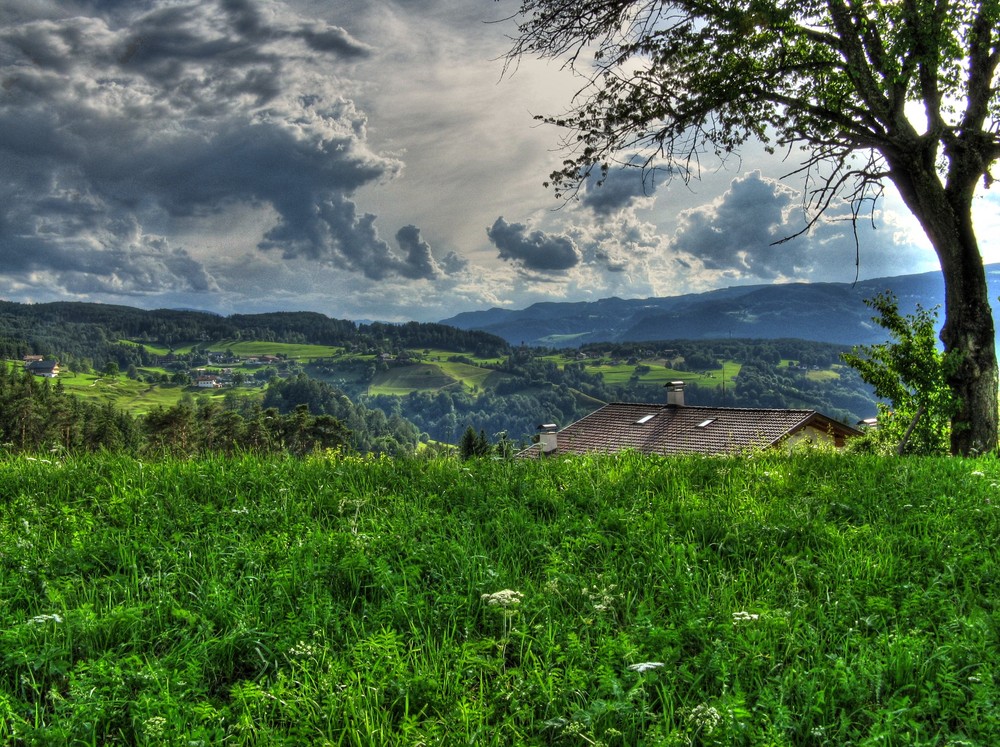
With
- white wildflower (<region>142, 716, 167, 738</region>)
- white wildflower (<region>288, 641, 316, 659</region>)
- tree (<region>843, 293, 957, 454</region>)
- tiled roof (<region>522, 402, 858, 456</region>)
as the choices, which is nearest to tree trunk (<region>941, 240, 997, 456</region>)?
tree (<region>843, 293, 957, 454</region>)

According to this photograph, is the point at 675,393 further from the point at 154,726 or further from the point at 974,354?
the point at 154,726

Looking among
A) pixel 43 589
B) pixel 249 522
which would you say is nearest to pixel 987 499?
pixel 249 522

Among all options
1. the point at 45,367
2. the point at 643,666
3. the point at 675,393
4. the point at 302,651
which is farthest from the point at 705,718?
the point at 45,367

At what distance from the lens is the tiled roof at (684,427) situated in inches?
1347

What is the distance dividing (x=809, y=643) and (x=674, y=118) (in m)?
12.1

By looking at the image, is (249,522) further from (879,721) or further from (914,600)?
(914,600)

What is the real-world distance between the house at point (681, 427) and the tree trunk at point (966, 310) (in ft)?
59.8

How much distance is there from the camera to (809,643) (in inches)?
120

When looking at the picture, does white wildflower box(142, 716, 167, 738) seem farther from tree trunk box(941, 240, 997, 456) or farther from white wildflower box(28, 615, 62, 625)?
tree trunk box(941, 240, 997, 456)

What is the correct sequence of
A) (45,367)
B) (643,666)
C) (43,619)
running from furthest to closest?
(45,367) < (43,619) < (643,666)

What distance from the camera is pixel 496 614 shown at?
3420 mm

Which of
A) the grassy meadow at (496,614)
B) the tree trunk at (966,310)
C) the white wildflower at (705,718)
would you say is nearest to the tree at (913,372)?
the tree trunk at (966,310)

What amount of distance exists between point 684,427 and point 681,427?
0.18 metres

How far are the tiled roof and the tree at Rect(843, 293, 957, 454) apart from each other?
704 inches
